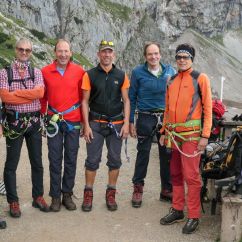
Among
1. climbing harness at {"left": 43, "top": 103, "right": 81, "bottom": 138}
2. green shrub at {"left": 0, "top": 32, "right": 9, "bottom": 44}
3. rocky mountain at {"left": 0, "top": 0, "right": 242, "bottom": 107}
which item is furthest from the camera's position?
rocky mountain at {"left": 0, "top": 0, "right": 242, "bottom": 107}

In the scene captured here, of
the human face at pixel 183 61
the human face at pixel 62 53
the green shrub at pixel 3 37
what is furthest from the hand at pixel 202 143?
the green shrub at pixel 3 37

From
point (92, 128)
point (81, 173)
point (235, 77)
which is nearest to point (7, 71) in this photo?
point (92, 128)

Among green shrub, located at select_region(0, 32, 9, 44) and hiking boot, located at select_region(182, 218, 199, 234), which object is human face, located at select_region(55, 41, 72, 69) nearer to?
hiking boot, located at select_region(182, 218, 199, 234)

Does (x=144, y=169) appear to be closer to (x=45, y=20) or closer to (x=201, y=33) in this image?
(x=45, y=20)

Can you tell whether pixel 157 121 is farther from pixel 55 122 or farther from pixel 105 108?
pixel 55 122

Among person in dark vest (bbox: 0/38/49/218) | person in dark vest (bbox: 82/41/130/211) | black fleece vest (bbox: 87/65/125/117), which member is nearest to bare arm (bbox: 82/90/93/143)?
person in dark vest (bbox: 82/41/130/211)

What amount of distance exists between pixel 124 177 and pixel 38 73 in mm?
3980

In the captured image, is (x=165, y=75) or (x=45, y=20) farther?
(x=45, y=20)

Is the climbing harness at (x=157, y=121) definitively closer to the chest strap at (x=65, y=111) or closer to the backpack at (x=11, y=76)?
the chest strap at (x=65, y=111)

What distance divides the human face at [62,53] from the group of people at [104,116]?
16 millimetres

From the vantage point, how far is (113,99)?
6758 mm

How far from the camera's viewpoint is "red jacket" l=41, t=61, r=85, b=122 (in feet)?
21.5

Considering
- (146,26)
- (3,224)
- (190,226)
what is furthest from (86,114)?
(146,26)

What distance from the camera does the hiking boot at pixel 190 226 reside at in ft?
20.1
